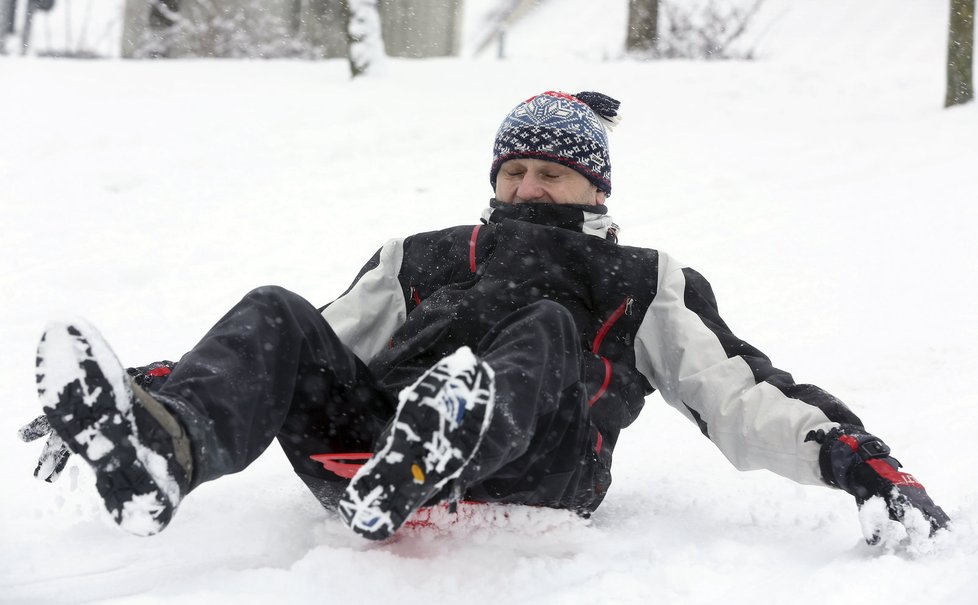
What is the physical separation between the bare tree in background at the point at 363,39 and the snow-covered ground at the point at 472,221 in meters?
0.36

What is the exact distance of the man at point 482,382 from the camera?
1.36m

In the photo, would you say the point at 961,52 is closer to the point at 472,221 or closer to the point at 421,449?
the point at 472,221

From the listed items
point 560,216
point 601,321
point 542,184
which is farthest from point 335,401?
point 542,184

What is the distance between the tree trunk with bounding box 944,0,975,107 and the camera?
659 centimetres

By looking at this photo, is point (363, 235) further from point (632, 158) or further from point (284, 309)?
point (284, 309)

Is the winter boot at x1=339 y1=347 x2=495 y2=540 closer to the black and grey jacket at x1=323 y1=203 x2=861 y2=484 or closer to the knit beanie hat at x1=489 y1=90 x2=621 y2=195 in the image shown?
the black and grey jacket at x1=323 y1=203 x2=861 y2=484

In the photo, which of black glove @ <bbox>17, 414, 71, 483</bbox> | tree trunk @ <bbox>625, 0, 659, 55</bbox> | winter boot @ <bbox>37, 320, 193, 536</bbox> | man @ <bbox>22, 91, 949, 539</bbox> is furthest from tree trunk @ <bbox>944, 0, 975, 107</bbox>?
winter boot @ <bbox>37, 320, 193, 536</bbox>

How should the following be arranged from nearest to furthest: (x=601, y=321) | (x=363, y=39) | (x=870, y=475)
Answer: (x=870, y=475)
(x=601, y=321)
(x=363, y=39)

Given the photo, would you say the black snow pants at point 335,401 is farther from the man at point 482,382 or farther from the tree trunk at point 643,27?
the tree trunk at point 643,27

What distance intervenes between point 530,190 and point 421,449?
1.17m

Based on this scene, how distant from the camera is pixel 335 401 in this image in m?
1.78

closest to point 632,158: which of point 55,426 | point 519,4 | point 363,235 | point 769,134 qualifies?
point 769,134

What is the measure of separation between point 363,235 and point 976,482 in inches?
124

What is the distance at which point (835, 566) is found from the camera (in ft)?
5.48
